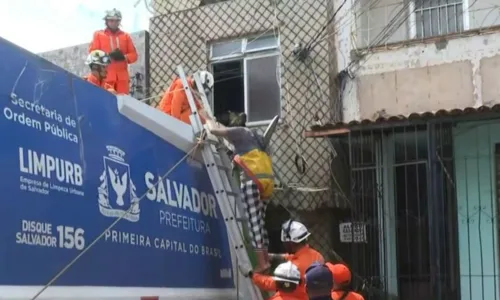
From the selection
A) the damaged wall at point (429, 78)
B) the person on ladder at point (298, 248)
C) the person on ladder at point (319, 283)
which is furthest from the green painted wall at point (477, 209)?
the person on ladder at point (319, 283)

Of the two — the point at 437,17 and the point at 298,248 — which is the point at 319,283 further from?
the point at 437,17

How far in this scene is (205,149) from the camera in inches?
183

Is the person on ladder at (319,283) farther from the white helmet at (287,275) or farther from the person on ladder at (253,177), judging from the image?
the person on ladder at (253,177)

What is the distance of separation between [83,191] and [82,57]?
7064mm

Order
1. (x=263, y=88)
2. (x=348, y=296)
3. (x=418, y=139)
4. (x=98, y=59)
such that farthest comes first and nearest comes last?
(x=263, y=88)
(x=418, y=139)
(x=98, y=59)
(x=348, y=296)

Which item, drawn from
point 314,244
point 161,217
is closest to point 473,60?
point 314,244

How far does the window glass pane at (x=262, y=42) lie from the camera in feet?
28.9

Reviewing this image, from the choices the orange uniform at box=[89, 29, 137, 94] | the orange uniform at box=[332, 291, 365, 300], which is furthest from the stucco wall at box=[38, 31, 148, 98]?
the orange uniform at box=[332, 291, 365, 300]

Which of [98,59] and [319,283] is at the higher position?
[98,59]

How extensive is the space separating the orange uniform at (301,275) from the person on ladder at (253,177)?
0.14 meters

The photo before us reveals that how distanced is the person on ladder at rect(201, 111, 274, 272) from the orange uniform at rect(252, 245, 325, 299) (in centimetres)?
14

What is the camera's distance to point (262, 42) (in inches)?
351

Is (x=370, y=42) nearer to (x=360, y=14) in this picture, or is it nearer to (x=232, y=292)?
(x=360, y=14)

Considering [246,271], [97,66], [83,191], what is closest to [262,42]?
[97,66]
